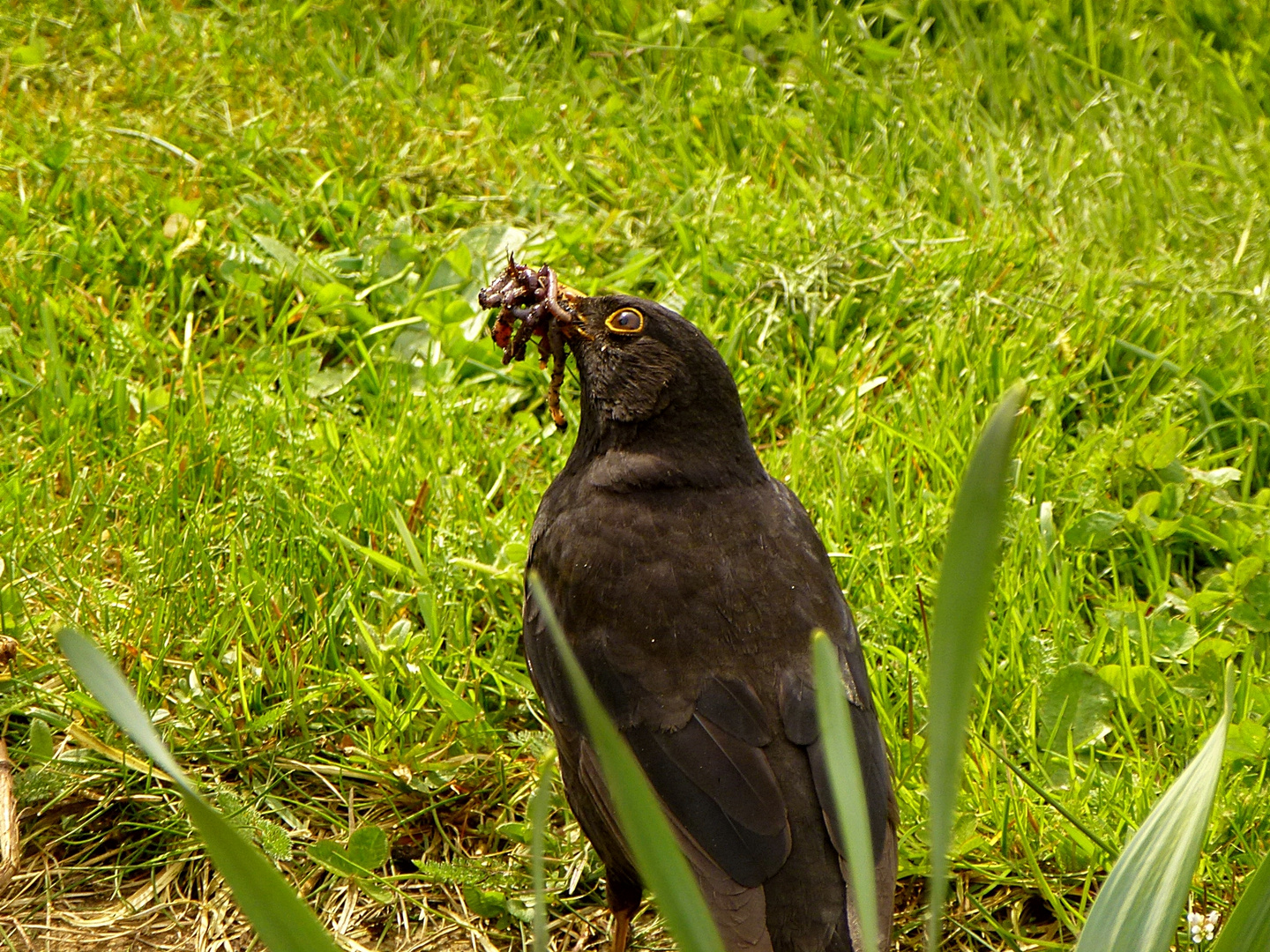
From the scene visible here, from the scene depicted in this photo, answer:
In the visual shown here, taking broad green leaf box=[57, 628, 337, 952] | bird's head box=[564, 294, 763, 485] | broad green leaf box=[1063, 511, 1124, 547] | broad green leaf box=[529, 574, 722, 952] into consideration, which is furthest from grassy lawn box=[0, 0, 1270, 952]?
broad green leaf box=[57, 628, 337, 952]

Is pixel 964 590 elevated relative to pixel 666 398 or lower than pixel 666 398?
elevated

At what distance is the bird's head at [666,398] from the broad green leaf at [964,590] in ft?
5.73

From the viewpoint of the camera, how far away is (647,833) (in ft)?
4.43

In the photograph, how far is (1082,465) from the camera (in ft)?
13.2

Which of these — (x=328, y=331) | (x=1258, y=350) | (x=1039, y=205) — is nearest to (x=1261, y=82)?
(x=1039, y=205)

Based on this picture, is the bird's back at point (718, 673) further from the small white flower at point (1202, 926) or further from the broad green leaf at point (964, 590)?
the broad green leaf at point (964, 590)

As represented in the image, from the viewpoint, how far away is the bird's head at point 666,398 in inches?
120

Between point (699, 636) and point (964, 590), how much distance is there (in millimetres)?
1475

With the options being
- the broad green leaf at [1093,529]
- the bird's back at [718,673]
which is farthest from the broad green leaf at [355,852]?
the broad green leaf at [1093,529]

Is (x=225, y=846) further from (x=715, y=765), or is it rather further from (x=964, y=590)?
(x=715, y=765)

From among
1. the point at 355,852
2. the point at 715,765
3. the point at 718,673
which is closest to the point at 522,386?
the point at 355,852

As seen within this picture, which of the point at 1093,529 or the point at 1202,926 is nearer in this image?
the point at 1202,926

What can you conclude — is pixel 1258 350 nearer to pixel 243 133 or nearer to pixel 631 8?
pixel 631 8

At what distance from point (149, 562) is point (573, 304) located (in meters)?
1.39
